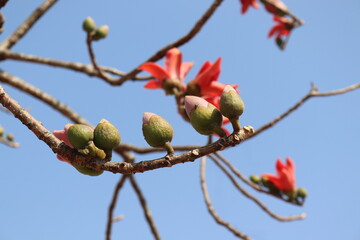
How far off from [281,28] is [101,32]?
1.37 meters

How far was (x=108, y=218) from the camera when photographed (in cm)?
247

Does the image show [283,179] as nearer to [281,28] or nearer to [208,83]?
[208,83]

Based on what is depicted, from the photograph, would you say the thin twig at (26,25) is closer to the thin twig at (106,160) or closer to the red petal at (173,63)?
the red petal at (173,63)

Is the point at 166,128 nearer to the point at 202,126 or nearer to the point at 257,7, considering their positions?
the point at 202,126

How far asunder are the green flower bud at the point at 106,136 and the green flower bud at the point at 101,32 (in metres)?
1.54

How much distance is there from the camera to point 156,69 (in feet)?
6.68

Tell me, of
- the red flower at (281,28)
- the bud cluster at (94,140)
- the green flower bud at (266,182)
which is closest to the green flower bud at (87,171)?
the bud cluster at (94,140)

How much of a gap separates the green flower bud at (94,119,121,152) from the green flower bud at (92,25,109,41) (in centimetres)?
154

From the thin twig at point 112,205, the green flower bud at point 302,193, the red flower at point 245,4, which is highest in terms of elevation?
the red flower at point 245,4

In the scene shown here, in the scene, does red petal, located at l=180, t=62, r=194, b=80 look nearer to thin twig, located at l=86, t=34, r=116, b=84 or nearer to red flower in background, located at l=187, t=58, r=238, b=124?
red flower in background, located at l=187, t=58, r=238, b=124

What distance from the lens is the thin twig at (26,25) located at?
2107 mm

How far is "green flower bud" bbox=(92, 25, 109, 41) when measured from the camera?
2.30m

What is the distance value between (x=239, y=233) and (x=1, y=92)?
1700 mm

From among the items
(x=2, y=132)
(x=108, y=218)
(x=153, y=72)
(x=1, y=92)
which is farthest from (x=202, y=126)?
(x=2, y=132)
